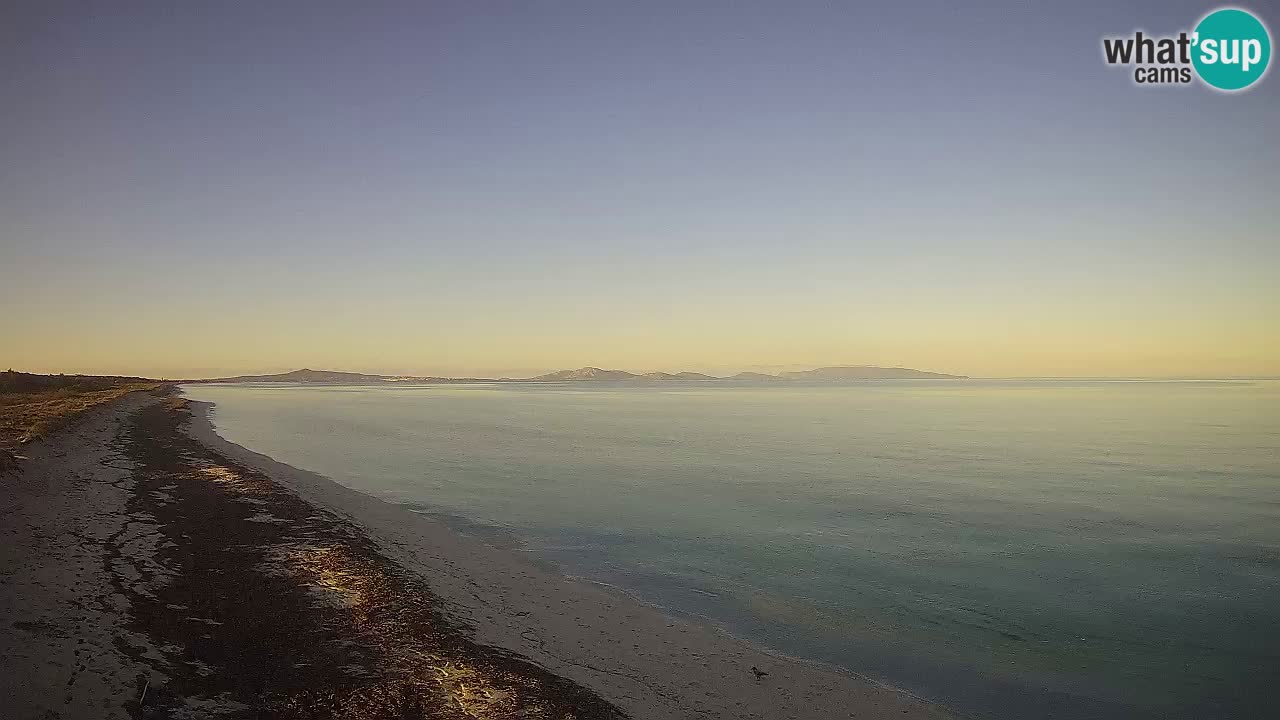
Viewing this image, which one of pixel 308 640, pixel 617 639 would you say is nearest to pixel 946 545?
pixel 617 639

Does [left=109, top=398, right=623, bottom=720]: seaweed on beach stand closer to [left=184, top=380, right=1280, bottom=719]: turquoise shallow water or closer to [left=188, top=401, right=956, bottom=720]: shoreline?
[left=188, top=401, right=956, bottom=720]: shoreline

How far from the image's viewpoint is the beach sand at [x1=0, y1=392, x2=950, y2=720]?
7.71 m

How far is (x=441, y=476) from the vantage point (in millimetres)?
27266

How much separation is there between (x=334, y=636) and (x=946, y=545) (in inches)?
541

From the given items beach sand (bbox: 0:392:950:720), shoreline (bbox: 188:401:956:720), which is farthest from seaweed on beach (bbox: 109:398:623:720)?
shoreline (bbox: 188:401:956:720)

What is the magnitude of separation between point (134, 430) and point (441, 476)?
23607mm

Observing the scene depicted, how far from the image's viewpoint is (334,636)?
31.1ft

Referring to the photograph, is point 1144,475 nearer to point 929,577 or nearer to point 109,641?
point 929,577

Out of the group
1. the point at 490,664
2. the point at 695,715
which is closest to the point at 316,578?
the point at 490,664

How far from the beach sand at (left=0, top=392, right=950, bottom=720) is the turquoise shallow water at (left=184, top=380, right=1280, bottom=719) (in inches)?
59.7

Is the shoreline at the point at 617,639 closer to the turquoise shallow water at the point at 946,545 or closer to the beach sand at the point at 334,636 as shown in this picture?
the beach sand at the point at 334,636

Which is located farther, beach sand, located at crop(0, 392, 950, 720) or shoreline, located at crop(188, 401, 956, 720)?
shoreline, located at crop(188, 401, 956, 720)

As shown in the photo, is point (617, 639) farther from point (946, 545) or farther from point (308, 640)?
point (946, 545)

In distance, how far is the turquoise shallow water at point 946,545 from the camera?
9891 mm
